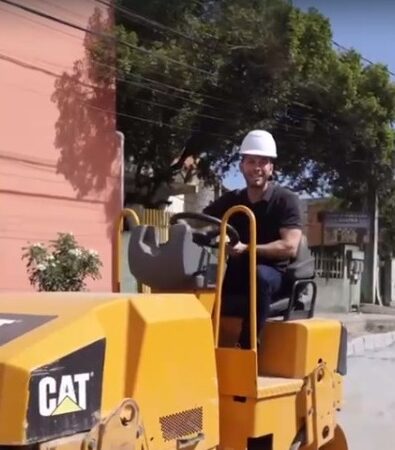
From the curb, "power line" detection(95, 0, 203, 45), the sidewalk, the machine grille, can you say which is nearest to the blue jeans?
the machine grille

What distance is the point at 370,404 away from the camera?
8.89 m

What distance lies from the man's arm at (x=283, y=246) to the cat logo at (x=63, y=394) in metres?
1.58

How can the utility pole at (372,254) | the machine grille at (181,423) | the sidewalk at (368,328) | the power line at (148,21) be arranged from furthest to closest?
the utility pole at (372,254) → the power line at (148,21) → the sidewalk at (368,328) → the machine grille at (181,423)

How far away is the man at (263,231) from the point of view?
476 centimetres

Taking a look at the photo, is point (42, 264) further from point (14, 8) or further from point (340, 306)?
point (340, 306)

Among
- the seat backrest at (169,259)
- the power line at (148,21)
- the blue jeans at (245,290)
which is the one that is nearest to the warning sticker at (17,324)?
the seat backrest at (169,259)

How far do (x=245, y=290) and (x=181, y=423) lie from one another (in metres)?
1.16

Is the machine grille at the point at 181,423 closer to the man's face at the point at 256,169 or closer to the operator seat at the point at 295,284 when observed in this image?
the operator seat at the point at 295,284

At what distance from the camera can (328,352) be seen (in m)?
5.21

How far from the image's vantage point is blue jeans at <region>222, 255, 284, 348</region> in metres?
4.68

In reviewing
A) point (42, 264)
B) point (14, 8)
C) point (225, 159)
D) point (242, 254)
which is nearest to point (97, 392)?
point (242, 254)

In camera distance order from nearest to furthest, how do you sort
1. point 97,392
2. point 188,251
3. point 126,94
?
point 97,392
point 188,251
point 126,94

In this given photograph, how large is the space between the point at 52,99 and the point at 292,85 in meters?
5.81

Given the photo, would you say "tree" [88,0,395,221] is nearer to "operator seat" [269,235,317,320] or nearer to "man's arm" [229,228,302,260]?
"operator seat" [269,235,317,320]
